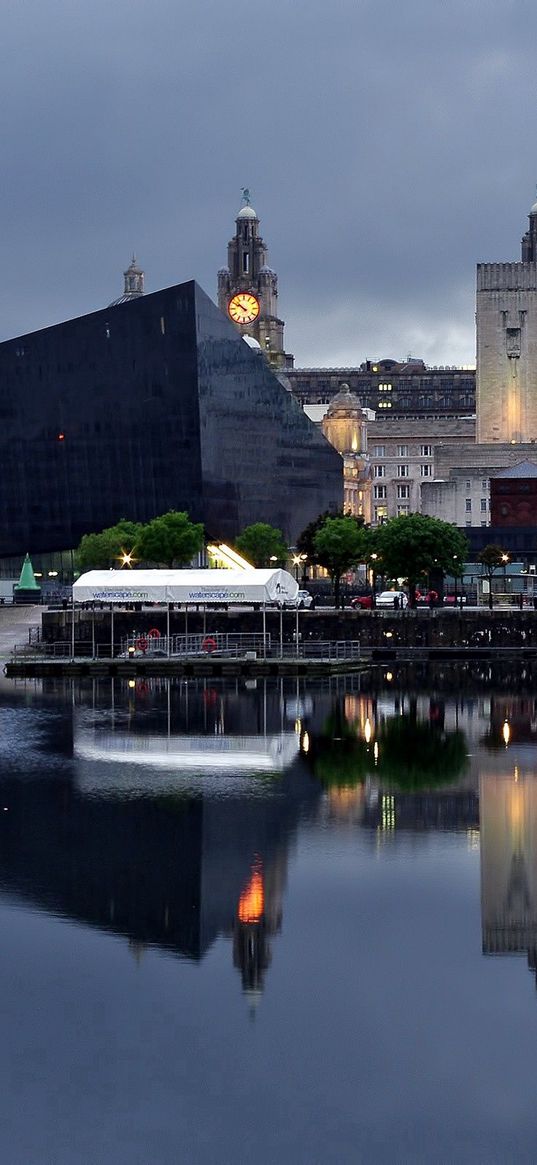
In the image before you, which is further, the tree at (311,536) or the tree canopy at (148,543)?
the tree at (311,536)

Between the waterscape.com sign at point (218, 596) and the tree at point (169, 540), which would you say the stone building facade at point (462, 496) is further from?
the waterscape.com sign at point (218, 596)

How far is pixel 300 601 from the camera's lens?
291 feet

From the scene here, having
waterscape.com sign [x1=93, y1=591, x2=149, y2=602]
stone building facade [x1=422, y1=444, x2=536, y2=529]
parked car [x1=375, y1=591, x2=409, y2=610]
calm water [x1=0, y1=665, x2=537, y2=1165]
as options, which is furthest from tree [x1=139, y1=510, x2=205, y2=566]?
calm water [x1=0, y1=665, x2=537, y2=1165]

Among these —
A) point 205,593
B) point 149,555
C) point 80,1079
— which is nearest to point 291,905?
point 80,1079

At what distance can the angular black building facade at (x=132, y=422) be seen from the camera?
12156 cm

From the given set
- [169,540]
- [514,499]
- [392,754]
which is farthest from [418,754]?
[514,499]

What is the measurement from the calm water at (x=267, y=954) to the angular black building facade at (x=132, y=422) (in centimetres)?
7041

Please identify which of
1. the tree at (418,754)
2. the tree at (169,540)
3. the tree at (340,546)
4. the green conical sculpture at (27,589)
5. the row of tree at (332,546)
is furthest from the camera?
the tree at (340,546)

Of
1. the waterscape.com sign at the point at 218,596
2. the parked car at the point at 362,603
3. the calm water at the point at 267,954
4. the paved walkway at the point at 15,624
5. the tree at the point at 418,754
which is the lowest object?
the calm water at the point at 267,954

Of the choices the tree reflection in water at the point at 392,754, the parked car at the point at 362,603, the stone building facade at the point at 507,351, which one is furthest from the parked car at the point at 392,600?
the stone building facade at the point at 507,351

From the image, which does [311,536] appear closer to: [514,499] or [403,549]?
[403,549]

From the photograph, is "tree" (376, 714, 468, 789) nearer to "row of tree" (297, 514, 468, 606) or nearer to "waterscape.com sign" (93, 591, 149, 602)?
"waterscape.com sign" (93, 591, 149, 602)

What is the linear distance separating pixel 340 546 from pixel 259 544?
26.8 feet

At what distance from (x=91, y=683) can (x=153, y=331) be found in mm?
50458
